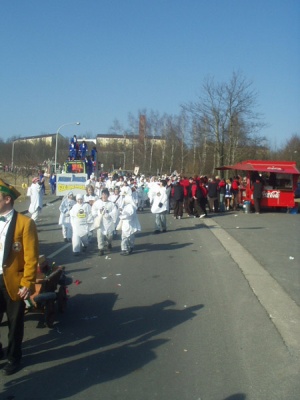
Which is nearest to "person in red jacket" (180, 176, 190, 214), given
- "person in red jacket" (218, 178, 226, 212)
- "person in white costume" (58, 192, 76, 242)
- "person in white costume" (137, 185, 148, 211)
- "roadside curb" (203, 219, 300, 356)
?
"person in red jacket" (218, 178, 226, 212)

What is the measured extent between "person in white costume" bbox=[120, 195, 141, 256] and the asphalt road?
1.45ft

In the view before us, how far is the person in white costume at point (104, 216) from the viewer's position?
11.9m

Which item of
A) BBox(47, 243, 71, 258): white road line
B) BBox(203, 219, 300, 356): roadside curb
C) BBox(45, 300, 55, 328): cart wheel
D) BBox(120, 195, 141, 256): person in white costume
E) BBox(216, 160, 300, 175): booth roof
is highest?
BBox(216, 160, 300, 175): booth roof

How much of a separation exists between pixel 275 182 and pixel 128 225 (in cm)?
1460

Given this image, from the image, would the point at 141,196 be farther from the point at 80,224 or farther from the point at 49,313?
the point at 49,313

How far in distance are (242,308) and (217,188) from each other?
17075 millimetres

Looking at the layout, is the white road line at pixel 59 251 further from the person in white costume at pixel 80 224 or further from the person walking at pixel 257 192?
the person walking at pixel 257 192

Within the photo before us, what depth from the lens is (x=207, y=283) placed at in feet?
28.3

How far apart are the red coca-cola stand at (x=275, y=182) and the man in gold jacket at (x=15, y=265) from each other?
782 inches

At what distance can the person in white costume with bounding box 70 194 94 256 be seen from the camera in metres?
11.6

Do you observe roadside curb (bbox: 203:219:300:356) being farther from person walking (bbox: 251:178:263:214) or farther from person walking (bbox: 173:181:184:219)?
person walking (bbox: 251:178:263:214)

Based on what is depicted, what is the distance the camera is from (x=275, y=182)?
80.3 feet

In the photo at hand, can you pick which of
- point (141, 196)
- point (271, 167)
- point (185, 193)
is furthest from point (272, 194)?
point (141, 196)

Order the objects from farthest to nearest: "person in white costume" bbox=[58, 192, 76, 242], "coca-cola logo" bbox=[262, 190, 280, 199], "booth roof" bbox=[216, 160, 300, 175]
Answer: "coca-cola logo" bbox=[262, 190, 280, 199] < "booth roof" bbox=[216, 160, 300, 175] < "person in white costume" bbox=[58, 192, 76, 242]
